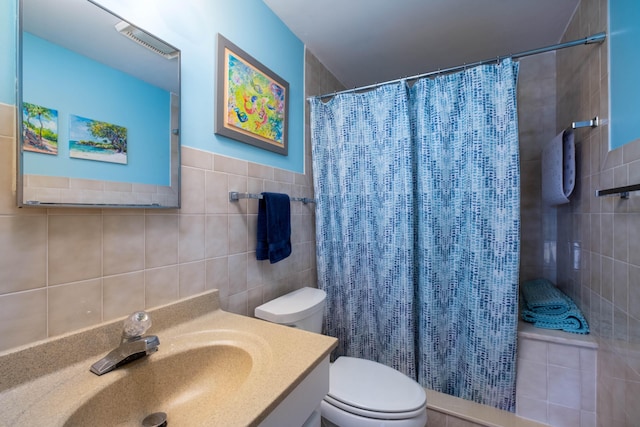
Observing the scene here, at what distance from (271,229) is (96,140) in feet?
2.42

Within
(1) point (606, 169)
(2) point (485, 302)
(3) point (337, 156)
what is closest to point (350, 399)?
(2) point (485, 302)

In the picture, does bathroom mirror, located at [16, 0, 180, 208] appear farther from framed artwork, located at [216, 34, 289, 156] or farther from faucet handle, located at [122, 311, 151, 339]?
faucet handle, located at [122, 311, 151, 339]

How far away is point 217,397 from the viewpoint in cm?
75

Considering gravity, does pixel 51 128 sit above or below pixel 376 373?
above

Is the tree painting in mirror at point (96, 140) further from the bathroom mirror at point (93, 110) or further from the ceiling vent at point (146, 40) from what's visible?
the ceiling vent at point (146, 40)

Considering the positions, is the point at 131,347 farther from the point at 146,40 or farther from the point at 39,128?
the point at 146,40

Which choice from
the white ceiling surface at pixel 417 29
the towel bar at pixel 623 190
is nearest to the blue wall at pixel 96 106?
the white ceiling surface at pixel 417 29

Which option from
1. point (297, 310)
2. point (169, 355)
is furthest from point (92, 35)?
point (297, 310)

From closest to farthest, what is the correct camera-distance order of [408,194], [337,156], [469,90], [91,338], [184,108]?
[91,338], [184,108], [469,90], [408,194], [337,156]

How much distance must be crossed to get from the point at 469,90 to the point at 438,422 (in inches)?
69.7

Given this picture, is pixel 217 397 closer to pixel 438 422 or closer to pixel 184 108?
pixel 184 108

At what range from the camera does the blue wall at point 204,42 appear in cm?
81

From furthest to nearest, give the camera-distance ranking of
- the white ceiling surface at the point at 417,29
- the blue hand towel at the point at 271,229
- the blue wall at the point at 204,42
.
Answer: the white ceiling surface at the point at 417,29, the blue hand towel at the point at 271,229, the blue wall at the point at 204,42

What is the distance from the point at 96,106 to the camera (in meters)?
0.75
